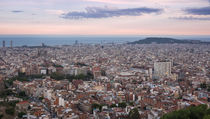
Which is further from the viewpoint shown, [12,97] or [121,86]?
[121,86]

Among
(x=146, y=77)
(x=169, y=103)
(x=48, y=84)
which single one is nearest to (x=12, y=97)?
(x=48, y=84)

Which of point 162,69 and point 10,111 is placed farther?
point 162,69

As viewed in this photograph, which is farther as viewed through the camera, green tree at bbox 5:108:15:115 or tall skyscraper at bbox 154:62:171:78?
tall skyscraper at bbox 154:62:171:78

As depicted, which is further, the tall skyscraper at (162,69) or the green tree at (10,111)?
the tall skyscraper at (162,69)

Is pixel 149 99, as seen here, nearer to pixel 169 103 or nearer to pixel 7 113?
pixel 169 103

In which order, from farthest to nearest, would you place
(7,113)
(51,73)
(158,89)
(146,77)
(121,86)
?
(51,73), (146,77), (121,86), (158,89), (7,113)

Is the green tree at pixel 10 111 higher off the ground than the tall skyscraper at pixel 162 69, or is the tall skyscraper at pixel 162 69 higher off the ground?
the tall skyscraper at pixel 162 69

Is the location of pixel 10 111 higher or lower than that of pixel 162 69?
lower

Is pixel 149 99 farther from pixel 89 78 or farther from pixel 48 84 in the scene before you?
pixel 89 78

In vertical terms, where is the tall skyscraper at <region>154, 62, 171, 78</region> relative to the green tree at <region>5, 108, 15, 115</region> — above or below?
above

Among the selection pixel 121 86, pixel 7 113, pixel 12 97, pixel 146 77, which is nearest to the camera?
pixel 7 113
